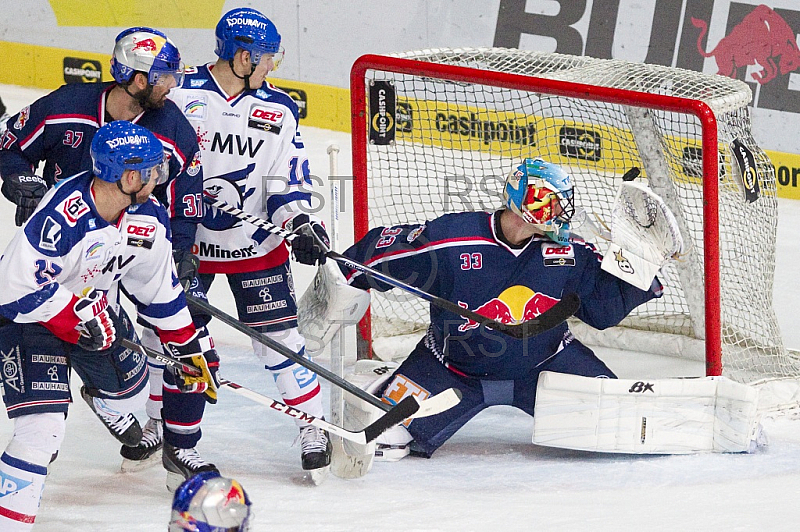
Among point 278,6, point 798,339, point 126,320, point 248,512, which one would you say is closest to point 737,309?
point 798,339

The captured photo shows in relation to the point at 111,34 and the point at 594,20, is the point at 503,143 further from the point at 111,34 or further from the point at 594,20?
the point at 111,34

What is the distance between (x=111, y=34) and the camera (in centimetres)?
731

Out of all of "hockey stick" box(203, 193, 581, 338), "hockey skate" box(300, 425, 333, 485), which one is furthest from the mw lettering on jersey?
"hockey skate" box(300, 425, 333, 485)

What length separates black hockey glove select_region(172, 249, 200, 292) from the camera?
2884 millimetres

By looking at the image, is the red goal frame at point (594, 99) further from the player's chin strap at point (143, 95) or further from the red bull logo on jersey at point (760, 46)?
the red bull logo on jersey at point (760, 46)

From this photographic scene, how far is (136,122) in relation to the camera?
286 cm

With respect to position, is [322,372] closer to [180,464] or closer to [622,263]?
[180,464]

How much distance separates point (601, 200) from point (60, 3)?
14.3 ft

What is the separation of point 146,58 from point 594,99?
4.60ft

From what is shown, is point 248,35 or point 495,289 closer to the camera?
point 248,35

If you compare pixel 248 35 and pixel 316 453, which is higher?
pixel 248 35

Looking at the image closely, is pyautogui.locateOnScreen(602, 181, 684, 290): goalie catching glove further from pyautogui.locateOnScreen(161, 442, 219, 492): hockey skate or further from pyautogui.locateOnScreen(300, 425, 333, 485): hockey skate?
pyautogui.locateOnScreen(161, 442, 219, 492): hockey skate

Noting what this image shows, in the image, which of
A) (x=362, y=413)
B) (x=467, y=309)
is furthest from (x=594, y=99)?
(x=362, y=413)

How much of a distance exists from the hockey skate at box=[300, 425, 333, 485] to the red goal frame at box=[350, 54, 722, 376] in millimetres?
857
